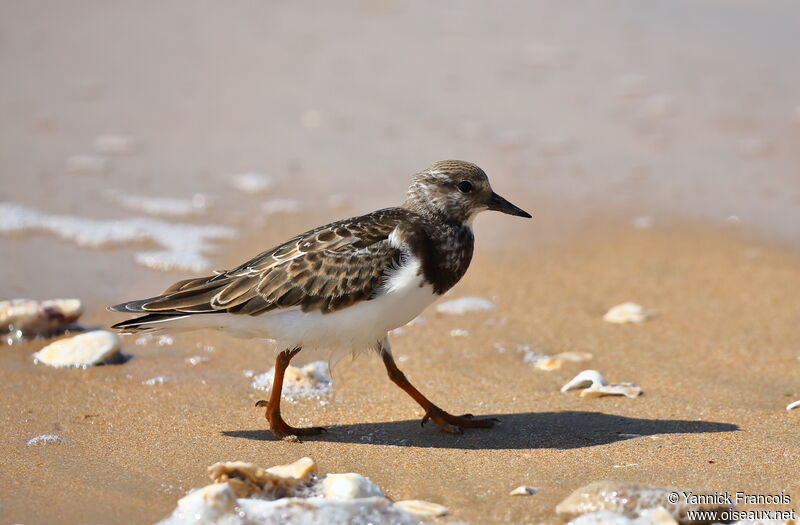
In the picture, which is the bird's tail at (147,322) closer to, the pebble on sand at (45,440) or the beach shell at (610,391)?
the pebble on sand at (45,440)

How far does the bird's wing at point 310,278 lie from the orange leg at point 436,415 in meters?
0.47

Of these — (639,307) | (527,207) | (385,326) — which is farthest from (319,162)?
(385,326)

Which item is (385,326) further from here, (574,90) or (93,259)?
(574,90)

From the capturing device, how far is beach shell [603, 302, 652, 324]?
6.07 metres

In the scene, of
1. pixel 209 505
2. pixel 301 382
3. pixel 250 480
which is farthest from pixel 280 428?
pixel 209 505

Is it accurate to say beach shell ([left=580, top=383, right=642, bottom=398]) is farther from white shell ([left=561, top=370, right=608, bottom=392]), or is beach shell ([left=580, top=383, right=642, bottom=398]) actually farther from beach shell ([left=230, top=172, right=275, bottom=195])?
beach shell ([left=230, top=172, right=275, bottom=195])

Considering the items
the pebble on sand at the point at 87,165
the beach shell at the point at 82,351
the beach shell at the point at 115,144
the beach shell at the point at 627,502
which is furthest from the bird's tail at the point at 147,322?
the beach shell at the point at 115,144

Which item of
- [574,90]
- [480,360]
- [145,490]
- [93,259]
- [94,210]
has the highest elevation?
[574,90]

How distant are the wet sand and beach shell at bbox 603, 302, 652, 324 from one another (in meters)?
0.07

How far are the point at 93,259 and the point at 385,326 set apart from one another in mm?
3038

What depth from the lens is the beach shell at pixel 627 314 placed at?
6070mm

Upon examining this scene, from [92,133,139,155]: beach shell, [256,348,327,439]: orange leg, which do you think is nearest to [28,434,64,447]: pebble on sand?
[256,348,327,439]: orange leg

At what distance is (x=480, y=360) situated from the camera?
18.3 feet

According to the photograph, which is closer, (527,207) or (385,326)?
(385,326)
